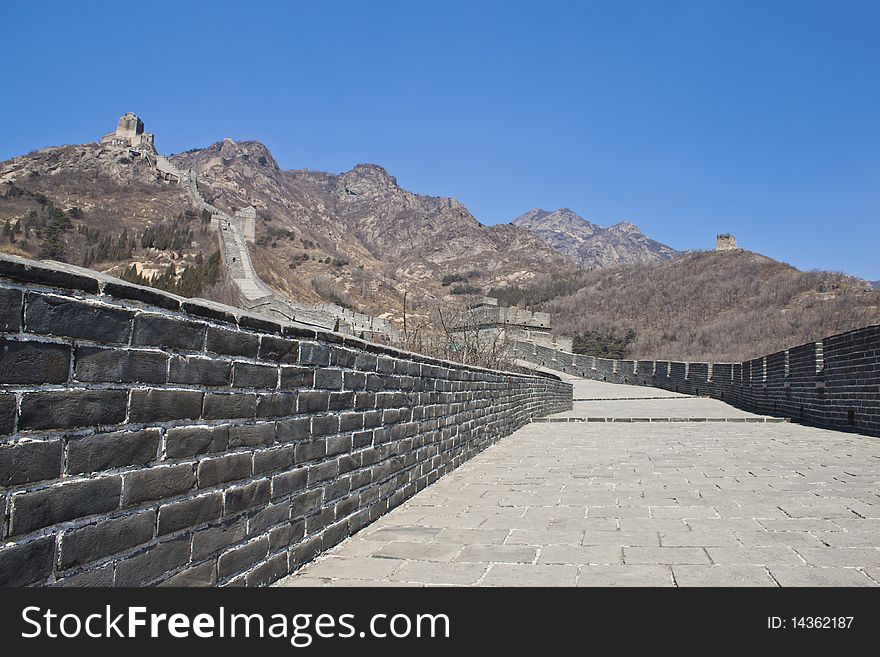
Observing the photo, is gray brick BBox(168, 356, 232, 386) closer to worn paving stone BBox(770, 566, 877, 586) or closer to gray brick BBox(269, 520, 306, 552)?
gray brick BBox(269, 520, 306, 552)

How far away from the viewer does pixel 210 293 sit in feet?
142

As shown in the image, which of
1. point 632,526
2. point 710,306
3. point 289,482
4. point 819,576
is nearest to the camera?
point 819,576

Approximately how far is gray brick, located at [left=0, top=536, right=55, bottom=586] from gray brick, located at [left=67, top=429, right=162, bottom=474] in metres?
0.20

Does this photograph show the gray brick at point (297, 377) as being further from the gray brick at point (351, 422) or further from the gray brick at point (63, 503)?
the gray brick at point (63, 503)

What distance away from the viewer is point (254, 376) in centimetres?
279

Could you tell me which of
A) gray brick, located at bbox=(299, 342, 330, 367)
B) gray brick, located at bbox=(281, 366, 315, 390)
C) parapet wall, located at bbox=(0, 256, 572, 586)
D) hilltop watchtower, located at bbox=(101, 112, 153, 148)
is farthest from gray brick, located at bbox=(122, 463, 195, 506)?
hilltop watchtower, located at bbox=(101, 112, 153, 148)

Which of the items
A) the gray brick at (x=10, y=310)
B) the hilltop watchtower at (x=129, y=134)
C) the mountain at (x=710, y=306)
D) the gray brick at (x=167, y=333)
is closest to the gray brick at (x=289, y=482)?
the gray brick at (x=167, y=333)

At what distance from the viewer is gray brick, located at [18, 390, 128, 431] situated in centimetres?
168

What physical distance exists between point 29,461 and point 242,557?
46.7 inches

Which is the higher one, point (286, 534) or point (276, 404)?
point (276, 404)

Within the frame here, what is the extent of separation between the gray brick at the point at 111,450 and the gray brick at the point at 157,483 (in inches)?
1.8

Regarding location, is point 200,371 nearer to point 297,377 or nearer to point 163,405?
point 163,405

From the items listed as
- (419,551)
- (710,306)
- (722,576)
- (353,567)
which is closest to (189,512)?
(353,567)

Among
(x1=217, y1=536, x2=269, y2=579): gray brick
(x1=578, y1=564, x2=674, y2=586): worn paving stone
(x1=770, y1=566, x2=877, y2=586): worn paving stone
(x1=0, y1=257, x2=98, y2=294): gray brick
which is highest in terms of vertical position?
(x1=0, y1=257, x2=98, y2=294): gray brick
